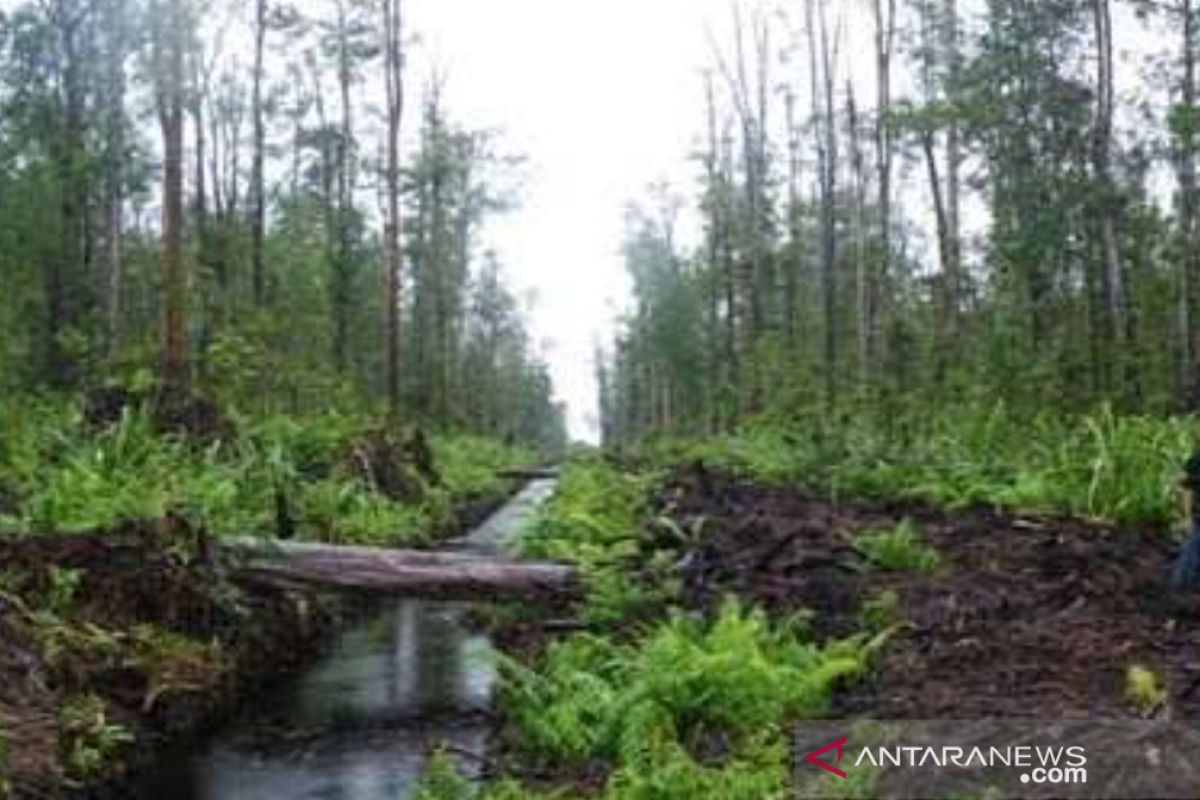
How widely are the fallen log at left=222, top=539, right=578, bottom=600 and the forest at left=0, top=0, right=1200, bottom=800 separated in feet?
0.11

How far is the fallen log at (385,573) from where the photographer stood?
12.2m

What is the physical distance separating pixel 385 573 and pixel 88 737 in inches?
143

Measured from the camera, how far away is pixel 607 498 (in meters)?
20.6

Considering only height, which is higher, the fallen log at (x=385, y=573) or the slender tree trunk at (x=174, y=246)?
the slender tree trunk at (x=174, y=246)

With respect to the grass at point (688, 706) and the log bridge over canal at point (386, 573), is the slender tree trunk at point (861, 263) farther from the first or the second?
the grass at point (688, 706)

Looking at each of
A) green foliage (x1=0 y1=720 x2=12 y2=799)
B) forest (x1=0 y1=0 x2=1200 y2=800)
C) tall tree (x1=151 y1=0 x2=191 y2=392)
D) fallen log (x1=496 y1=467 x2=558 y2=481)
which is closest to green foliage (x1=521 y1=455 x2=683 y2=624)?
forest (x1=0 y1=0 x2=1200 y2=800)

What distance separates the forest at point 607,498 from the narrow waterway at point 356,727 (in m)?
0.05

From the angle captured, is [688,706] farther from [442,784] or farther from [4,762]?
[4,762]

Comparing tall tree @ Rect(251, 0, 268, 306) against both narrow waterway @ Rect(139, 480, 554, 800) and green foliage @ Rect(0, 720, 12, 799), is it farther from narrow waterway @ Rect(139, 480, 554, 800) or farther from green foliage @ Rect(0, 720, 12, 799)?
green foliage @ Rect(0, 720, 12, 799)

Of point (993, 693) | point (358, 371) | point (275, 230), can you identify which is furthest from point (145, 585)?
point (275, 230)

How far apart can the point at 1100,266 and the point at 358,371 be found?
23607mm

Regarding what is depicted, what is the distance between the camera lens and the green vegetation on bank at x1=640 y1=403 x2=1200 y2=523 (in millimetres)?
14477

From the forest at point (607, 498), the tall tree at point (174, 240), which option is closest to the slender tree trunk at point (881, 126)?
the forest at point (607, 498)

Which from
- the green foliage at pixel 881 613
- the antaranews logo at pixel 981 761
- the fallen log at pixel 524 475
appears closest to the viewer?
the antaranews logo at pixel 981 761
